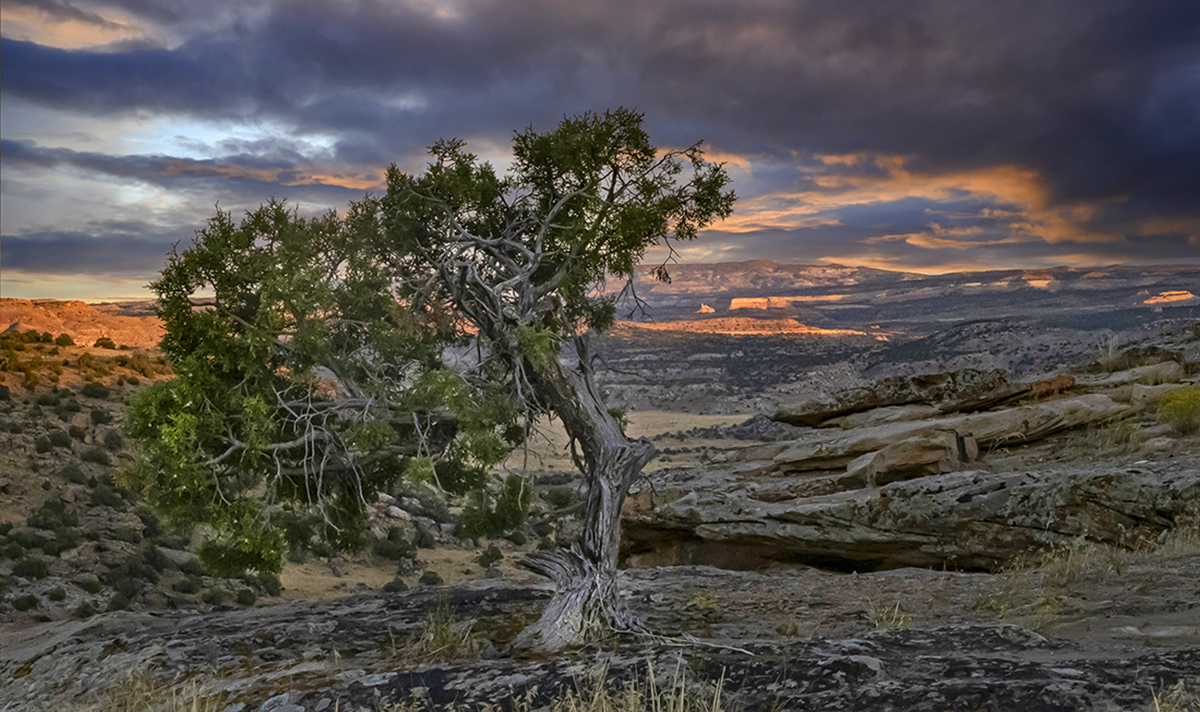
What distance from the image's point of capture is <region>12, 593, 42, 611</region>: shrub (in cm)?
1531

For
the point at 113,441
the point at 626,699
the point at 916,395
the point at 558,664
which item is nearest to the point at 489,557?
the point at 113,441

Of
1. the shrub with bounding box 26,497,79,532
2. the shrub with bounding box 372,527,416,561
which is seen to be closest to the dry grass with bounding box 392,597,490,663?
the shrub with bounding box 372,527,416,561

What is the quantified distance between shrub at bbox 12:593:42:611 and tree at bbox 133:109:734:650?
957 centimetres

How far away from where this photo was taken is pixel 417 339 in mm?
10195

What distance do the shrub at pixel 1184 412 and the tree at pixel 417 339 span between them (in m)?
9.56

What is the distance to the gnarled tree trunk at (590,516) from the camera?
26.7 feet

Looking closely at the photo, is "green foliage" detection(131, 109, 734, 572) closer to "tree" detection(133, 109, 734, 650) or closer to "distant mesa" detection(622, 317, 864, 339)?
"tree" detection(133, 109, 734, 650)

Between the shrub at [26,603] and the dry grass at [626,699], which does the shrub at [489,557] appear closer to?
the shrub at [26,603]

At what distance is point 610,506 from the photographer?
8.54m

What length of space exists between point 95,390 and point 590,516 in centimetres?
3024

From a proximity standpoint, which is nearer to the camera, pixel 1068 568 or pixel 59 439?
pixel 1068 568

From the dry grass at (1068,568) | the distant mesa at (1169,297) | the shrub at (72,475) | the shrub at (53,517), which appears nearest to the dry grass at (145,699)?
the dry grass at (1068,568)

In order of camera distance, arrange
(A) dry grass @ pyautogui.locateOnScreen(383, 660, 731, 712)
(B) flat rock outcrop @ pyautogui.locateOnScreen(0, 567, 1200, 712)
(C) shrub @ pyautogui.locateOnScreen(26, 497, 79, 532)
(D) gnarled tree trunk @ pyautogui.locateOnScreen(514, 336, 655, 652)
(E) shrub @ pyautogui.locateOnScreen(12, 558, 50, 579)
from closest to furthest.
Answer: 1. (A) dry grass @ pyautogui.locateOnScreen(383, 660, 731, 712)
2. (B) flat rock outcrop @ pyautogui.locateOnScreen(0, 567, 1200, 712)
3. (D) gnarled tree trunk @ pyautogui.locateOnScreen(514, 336, 655, 652)
4. (E) shrub @ pyautogui.locateOnScreen(12, 558, 50, 579)
5. (C) shrub @ pyautogui.locateOnScreen(26, 497, 79, 532)

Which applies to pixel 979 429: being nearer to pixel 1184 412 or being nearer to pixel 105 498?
pixel 1184 412
